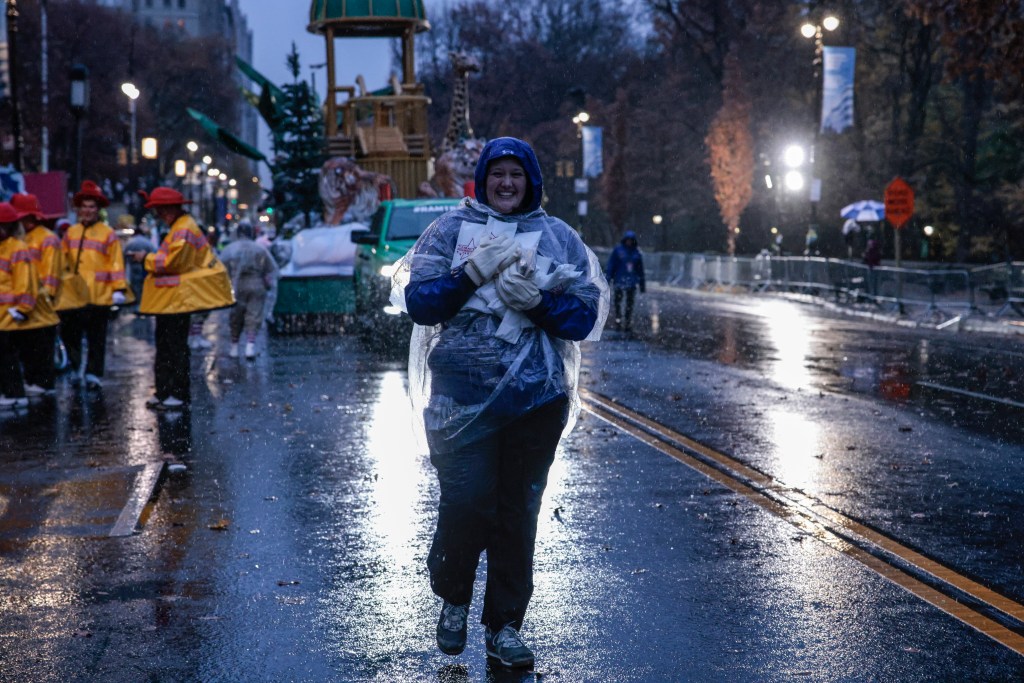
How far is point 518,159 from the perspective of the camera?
5.35 meters

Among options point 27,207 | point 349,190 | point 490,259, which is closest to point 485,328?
point 490,259

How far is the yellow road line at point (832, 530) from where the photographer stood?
610 cm

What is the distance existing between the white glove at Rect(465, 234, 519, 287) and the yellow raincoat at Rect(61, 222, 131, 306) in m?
10.6

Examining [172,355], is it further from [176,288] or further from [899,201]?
[899,201]

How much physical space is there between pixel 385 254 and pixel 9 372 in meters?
7.23

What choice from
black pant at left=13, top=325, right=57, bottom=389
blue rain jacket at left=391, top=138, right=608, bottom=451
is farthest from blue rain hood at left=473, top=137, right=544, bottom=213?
black pant at left=13, top=325, right=57, bottom=389

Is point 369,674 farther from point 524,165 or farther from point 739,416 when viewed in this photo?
point 739,416

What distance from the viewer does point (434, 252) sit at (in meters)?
5.41

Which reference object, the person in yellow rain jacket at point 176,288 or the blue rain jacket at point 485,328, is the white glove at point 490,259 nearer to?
the blue rain jacket at point 485,328

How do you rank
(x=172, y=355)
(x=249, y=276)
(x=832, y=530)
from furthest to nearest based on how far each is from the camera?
(x=249, y=276) < (x=172, y=355) < (x=832, y=530)

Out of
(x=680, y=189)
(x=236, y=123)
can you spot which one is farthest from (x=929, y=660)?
(x=236, y=123)

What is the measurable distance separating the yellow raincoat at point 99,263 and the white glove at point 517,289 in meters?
10.7

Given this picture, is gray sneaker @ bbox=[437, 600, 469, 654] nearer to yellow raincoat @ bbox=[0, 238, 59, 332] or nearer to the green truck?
yellow raincoat @ bbox=[0, 238, 59, 332]

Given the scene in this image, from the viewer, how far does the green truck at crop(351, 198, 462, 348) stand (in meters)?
20.3
